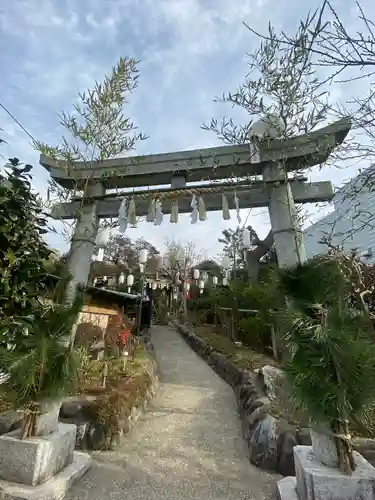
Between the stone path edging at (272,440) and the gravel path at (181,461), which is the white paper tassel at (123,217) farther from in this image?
the stone path edging at (272,440)

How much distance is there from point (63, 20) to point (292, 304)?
4.07m

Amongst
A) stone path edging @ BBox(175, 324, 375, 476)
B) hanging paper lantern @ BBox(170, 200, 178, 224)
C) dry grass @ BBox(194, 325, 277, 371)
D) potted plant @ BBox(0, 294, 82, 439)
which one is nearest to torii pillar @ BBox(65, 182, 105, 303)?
hanging paper lantern @ BBox(170, 200, 178, 224)

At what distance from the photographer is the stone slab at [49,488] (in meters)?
1.94

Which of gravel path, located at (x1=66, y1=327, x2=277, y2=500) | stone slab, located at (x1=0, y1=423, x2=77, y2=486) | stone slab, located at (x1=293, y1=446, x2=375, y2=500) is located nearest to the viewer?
stone slab, located at (x1=293, y1=446, x2=375, y2=500)

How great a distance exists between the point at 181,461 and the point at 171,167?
364cm

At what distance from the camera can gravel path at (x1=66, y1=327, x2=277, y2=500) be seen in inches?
95.2

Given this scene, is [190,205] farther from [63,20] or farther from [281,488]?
[281,488]

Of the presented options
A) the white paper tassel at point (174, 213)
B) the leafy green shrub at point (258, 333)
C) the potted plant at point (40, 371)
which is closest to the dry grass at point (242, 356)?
the leafy green shrub at point (258, 333)

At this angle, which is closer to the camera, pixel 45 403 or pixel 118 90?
pixel 45 403

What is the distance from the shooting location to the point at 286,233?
3484mm

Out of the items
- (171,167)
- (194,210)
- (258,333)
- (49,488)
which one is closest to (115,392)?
(49,488)

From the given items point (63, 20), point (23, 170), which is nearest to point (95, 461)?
point (23, 170)

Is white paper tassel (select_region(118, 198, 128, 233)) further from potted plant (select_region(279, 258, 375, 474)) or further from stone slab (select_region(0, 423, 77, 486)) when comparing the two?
potted plant (select_region(279, 258, 375, 474))

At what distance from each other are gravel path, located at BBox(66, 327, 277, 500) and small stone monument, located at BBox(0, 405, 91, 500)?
247mm
